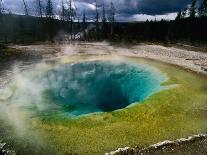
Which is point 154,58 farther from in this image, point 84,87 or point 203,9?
point 203,9

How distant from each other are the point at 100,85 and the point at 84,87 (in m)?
2.23

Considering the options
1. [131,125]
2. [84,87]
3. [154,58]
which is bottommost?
[84,87]

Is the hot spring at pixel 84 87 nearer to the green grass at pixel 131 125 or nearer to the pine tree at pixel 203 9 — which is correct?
the green grass at pixel 131 125

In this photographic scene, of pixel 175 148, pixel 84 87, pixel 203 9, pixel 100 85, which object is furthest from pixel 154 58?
pixel 203 9

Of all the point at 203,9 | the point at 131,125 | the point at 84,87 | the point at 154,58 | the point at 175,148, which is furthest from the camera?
the point at 203,9

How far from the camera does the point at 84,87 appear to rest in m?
31.8

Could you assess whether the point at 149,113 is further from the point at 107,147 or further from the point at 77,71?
the point at 77,71

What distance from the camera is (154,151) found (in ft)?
51.4

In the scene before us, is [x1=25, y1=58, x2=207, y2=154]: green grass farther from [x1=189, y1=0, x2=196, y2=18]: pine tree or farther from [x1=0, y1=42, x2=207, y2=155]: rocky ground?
[x1=189, y1=0, x2=196, y2=18]: pine tree

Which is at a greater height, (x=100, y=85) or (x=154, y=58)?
(x=154, y=58)

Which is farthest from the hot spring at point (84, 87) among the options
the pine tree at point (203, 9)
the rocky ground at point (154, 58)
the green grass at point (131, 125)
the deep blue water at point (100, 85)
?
the pine tree at point (203, 9)

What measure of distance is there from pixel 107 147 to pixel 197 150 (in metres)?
4.90

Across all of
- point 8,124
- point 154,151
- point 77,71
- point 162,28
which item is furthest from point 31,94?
point 162,28

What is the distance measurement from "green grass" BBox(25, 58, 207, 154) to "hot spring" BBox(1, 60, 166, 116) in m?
2.86
